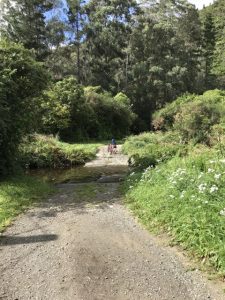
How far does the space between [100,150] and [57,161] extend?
254 inches

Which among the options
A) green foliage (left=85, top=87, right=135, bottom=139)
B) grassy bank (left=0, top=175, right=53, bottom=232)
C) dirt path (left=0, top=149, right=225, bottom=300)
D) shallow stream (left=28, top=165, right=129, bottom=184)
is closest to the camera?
dirt path (left=0, top=149, right=225, bottom=300)

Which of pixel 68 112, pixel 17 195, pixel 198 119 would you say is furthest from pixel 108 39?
pixel 17 195

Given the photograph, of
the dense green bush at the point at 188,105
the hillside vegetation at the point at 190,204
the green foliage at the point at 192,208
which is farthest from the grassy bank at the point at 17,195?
the dense green bush at the point at 188,105

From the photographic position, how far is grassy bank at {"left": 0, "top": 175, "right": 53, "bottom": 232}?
916 cm

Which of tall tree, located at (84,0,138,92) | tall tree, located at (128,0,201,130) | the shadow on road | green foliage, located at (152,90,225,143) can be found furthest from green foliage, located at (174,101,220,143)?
tall tree, located at (84,0,138,92)

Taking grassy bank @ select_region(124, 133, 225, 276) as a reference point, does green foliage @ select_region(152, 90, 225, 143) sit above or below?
above

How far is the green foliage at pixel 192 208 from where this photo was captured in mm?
5715

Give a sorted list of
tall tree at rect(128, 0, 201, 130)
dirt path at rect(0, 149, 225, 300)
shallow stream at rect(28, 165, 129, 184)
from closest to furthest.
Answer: dirt path at rect(0, 149, 225, 300) → shallow stream at rect(28, 165, 129, 184) → tall tree at rect(128, 0, 201, 130)

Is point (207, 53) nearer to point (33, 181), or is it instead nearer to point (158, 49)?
point (158, 49)

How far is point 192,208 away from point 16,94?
9060 mm

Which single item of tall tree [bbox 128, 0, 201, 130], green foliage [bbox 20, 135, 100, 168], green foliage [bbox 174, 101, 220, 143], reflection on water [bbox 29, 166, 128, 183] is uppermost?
tall tree [bbox 128, 0, 201, 130]

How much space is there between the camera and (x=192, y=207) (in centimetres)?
673

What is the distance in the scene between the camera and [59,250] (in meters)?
6.35

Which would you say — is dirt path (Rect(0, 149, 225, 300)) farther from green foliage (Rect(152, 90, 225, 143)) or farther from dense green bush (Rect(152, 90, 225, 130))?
dense green bush (Rect(152, 90, 225, 130))
